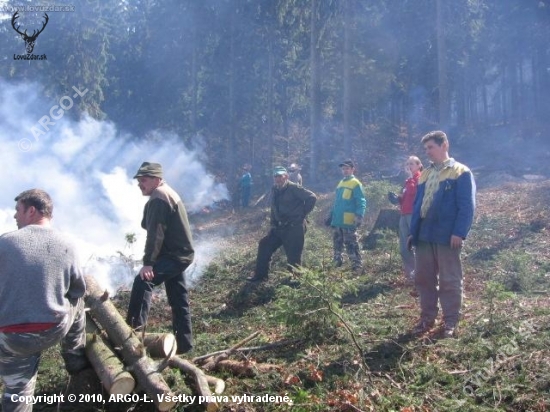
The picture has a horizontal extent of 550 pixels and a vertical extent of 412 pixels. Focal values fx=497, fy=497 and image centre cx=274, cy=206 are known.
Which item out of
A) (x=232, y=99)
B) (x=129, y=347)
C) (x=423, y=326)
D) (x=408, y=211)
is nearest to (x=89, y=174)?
(x=232, y=99)

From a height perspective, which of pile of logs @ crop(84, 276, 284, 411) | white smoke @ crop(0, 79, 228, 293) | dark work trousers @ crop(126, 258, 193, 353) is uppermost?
white smoke @ crop(0, 79, 228, 293)

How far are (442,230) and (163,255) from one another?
3022 millimetres

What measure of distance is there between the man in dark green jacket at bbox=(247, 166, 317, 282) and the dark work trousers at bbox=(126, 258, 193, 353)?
3.11 meters

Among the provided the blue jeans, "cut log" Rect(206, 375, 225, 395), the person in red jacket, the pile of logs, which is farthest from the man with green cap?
the person in red jacket

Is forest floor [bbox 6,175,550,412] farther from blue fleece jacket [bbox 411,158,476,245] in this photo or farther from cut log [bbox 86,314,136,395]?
blue fleece jacket [bbox 411,158,476,245]

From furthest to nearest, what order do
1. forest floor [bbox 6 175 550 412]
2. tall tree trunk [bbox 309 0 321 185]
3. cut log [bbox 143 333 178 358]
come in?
tall tree trunk [bbox 309 0 321 185] < cut log [bbox 143 333 178 358] < forest floor [bbox 6 175 550 412]

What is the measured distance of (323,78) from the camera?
106 ft

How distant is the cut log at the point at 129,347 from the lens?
3.86m

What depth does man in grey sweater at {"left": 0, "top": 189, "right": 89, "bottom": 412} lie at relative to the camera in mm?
3508

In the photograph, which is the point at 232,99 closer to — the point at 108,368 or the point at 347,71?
the point at 347,71

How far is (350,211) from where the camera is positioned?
354 inches

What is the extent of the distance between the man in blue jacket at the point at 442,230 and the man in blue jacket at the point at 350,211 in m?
3.31

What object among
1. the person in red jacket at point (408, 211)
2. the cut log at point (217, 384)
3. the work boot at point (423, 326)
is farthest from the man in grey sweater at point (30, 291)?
the person in red jacket at point (408, 211)

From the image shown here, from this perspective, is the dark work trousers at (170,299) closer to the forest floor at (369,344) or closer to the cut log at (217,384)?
the forest floor at (369,344)
